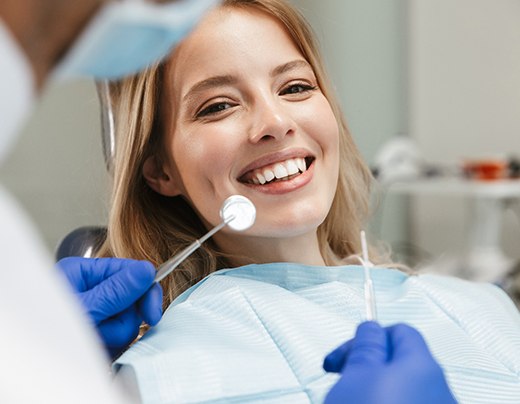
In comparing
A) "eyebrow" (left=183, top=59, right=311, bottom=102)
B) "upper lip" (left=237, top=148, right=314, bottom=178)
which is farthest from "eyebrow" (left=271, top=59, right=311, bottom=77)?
"upper lip" (left=237, top=148, right=314, bottom=178)

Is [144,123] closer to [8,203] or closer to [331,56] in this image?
[8,203]

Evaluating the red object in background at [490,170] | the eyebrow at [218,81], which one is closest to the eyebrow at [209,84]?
the eyebrow at [218,81]

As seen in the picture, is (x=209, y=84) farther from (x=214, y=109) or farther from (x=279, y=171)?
→ (x=279, y=171)

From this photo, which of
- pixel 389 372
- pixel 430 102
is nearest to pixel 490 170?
pixel 430 102

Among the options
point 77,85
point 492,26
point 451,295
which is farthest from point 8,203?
point 492,26

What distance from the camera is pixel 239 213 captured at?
3.78 ft

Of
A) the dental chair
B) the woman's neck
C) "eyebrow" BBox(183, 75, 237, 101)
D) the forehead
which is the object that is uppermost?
the forehead

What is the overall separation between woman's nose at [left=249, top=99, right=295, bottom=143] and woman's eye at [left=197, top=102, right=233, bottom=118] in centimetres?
5

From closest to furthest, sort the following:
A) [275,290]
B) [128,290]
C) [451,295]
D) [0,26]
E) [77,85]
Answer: [0,26], [128,290], [275,290], [451,295], [77,85]

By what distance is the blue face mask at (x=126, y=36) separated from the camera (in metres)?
0.54

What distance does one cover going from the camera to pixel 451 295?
132cm

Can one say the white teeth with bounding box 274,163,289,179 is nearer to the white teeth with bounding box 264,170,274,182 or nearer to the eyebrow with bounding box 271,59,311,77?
the white teeth with bounding box 264,170,274,182

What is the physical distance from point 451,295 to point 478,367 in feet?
0.77

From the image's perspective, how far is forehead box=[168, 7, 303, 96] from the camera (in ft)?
3.96
